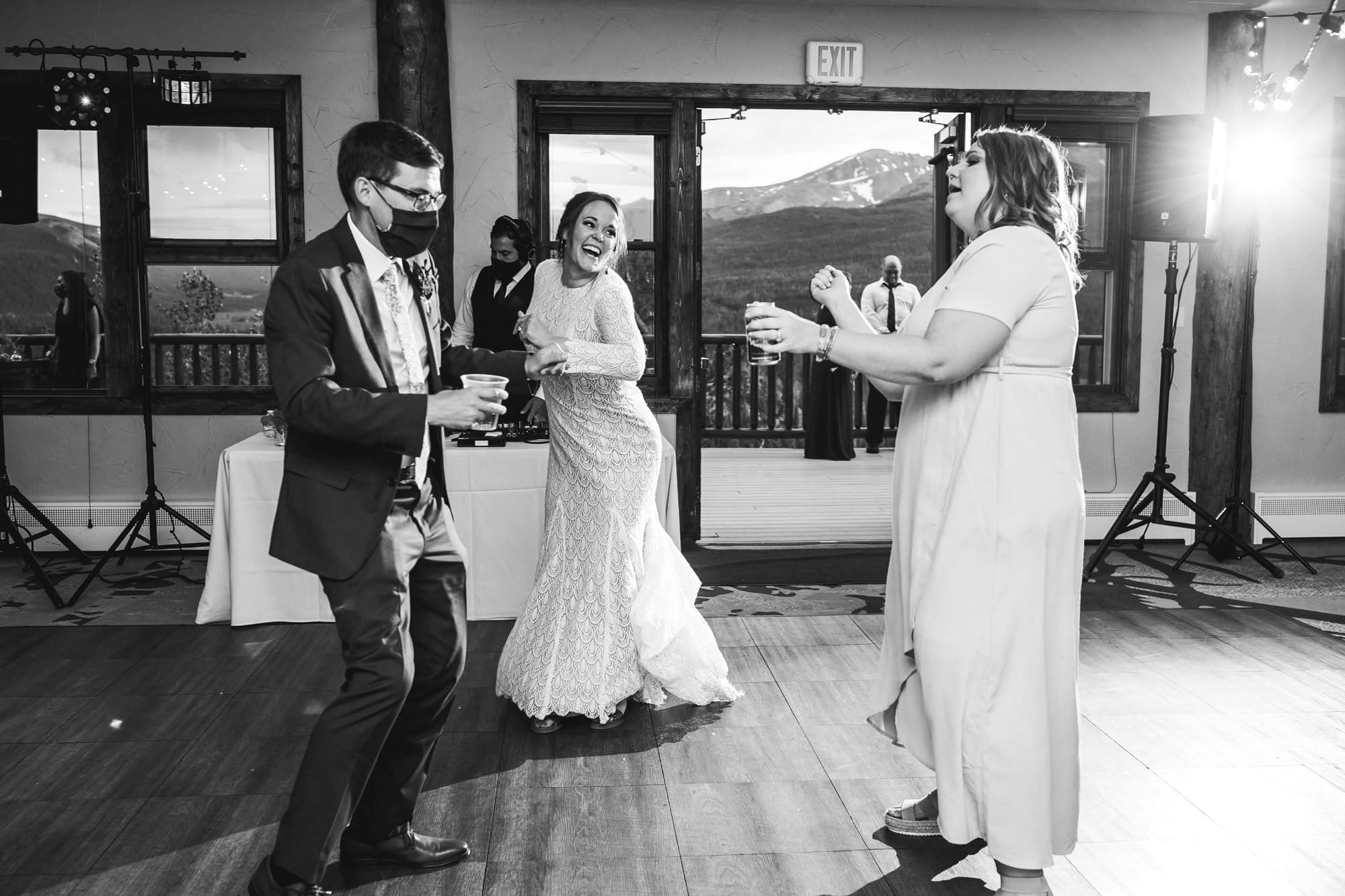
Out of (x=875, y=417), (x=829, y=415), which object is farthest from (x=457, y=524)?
(x=875, y=417)

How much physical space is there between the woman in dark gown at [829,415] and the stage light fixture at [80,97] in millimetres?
5645

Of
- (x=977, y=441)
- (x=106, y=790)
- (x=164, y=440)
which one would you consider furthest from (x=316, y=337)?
(x=164, y=440)

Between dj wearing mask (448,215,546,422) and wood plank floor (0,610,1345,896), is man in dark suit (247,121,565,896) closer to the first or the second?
wood plank floor (0,610,1345,896)

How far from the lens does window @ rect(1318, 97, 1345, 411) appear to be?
20.8 feet

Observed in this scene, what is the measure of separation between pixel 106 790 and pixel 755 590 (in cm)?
298

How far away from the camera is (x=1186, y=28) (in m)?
6.28

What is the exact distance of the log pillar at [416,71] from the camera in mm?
5730

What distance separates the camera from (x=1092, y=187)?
21.2 feet

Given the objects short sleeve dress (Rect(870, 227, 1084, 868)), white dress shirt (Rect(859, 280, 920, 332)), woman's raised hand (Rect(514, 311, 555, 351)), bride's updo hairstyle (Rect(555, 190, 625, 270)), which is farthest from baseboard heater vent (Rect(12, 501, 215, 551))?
white dress shirt (Rect(859, 280, 920, 332))

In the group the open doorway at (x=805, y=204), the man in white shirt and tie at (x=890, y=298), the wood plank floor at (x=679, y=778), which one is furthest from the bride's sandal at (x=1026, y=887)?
the open doorway at (x=805, y=204)

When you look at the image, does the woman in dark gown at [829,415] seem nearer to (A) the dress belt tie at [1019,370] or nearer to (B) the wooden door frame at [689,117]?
(B) the wooden door frame at [689,117]

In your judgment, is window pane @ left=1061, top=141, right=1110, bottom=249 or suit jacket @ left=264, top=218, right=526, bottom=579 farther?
window pane @ left=1061, top=141, right=1110, bottom=249

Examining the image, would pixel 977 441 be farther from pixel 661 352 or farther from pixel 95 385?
pixel 95 385

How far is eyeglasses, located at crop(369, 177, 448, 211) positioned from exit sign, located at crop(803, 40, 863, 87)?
4203 mm
